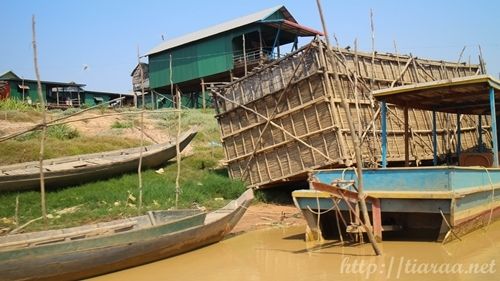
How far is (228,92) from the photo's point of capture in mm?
14602

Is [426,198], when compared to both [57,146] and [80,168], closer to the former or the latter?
[80,168]

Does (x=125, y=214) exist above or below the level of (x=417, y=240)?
above

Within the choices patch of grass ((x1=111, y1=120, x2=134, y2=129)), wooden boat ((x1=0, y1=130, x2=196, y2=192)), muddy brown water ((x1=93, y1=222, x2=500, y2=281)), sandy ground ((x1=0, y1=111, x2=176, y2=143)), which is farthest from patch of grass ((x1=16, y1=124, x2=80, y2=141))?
muddy brown water ((x1=93, y1=222, x2=500, y2=281))

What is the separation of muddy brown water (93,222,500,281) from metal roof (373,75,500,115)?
9.06ft

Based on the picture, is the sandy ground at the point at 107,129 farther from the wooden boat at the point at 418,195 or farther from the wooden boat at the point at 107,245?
the wooden boat at the point at 418,195

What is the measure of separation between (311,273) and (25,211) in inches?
298

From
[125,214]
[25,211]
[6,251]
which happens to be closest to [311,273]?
[6,251]

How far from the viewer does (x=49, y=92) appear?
36625 millimetres

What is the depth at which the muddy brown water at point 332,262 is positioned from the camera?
6207 millimetres

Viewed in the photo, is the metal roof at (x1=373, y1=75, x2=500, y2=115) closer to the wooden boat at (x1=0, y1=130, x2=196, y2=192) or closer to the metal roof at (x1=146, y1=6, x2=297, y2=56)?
the wooden boat at (x1=0, y1=130, x2=196, y2=192)

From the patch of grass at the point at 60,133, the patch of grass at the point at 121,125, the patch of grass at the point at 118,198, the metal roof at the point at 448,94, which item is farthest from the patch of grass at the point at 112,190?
the metal roof at the point at 448,94

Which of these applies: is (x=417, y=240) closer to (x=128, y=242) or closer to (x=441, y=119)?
(x=128, y=242)

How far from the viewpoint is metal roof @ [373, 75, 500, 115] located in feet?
28.4

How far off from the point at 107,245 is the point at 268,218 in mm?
5316
